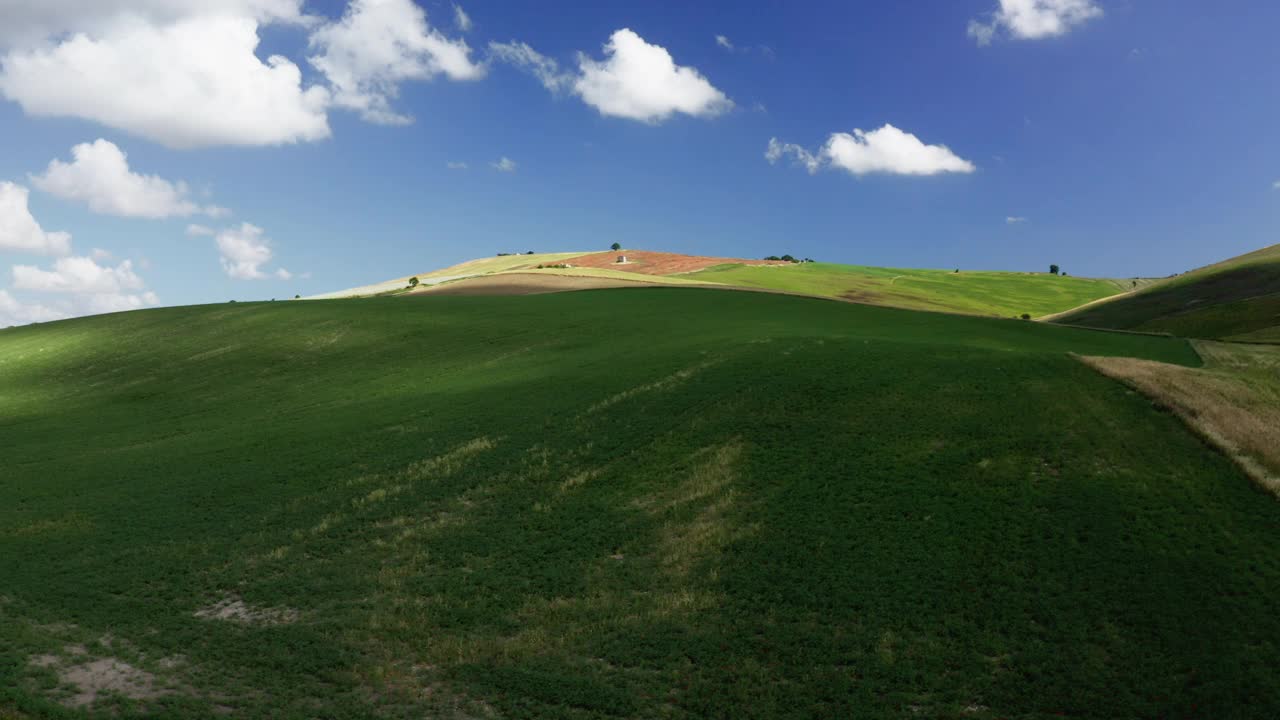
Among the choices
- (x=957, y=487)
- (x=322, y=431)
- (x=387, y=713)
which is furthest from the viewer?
(x=322, y=431)

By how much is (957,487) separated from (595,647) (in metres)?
13.7

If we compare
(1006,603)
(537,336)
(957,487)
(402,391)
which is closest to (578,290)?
(537,336)

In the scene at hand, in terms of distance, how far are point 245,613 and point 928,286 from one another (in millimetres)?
132195

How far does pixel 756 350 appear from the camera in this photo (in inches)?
1601

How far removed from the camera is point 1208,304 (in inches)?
3258

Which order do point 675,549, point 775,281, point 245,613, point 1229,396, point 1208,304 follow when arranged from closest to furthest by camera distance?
point 245,613
point 675,549
point 1229,396
point 1208,304
point 775,281

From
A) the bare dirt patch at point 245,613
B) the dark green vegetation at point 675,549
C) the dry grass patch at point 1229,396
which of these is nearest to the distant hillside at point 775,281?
the dry grass patch at point 1229,396

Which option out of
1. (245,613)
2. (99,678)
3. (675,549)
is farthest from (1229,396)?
(99,678)

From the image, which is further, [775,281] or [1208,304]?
[775,281]

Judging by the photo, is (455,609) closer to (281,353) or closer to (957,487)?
(957,487)

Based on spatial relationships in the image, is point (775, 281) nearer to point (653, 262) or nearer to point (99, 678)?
point (653, 262)

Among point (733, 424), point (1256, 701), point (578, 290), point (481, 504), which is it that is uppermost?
point (578, 290)

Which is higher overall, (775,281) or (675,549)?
(775,281)

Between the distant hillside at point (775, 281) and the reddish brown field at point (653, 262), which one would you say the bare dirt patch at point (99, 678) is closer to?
the distant hillside at point (775, 281)
